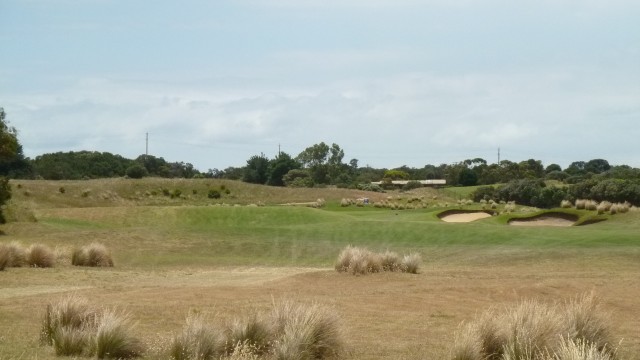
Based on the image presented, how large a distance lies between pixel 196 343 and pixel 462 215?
43611 millimetres

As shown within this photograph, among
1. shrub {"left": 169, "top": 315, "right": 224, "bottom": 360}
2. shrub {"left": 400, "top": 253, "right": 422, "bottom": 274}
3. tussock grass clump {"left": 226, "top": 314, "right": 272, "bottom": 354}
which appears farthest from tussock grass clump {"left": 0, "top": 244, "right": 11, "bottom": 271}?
shrub {"left": 169, "top": 315, "right": 224, "bottom": 360}

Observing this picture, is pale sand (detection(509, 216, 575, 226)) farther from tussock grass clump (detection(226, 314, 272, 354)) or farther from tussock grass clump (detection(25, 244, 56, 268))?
tussock grass clump (detection(226, 314, 272, 354))

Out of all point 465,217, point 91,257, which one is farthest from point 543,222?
point 91,257

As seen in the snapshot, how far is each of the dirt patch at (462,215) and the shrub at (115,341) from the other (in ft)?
136

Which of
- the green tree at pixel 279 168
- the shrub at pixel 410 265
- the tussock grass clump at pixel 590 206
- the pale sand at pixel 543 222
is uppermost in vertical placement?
the green tree at pixel 279 168

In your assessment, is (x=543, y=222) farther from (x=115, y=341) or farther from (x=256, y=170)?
(x=256, y=170)

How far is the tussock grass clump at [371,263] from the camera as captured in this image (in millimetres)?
24484

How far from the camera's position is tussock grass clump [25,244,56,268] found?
85.4ft

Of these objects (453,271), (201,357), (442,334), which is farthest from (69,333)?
(453,271)

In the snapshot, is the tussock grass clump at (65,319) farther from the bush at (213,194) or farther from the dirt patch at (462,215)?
the bush at (213,194)

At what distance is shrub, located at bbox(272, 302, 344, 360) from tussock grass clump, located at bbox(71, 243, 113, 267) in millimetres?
16410

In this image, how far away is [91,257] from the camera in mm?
28000

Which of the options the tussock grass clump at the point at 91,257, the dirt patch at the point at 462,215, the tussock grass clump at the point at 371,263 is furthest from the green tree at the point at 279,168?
the tussock grass clump at the point at 371,263

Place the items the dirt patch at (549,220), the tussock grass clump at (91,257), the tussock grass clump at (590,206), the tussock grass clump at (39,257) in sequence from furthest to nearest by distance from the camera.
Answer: the tussock grass clump at (590,206)
the dirt patch at (549,220)
the tussock grass clump at (91,257)
the tussock grass clump at (39,257)
